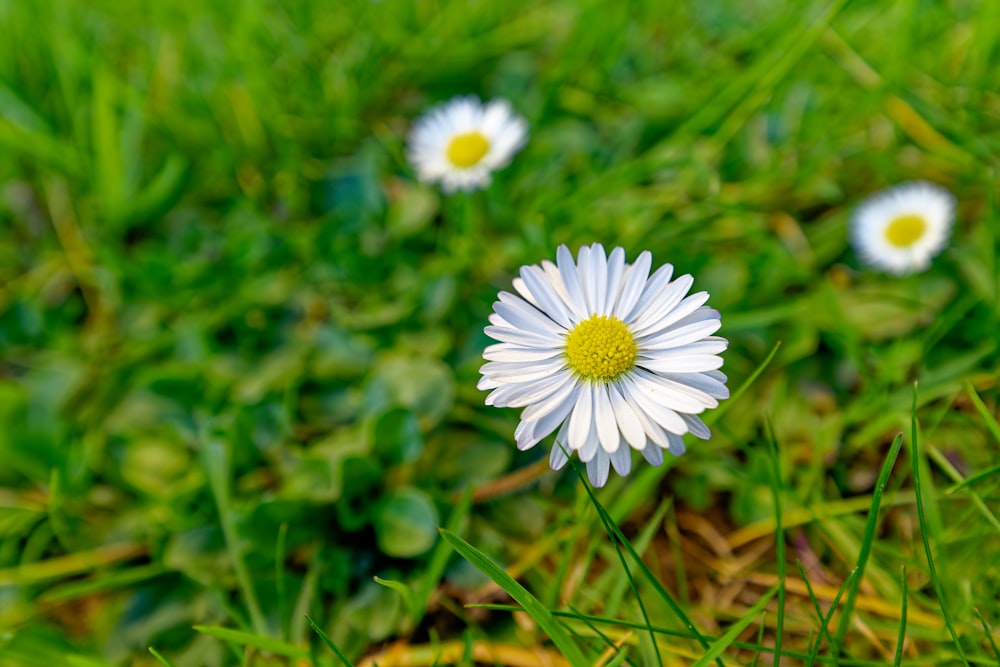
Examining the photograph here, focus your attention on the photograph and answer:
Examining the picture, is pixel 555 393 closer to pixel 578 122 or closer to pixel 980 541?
pixel 980 541

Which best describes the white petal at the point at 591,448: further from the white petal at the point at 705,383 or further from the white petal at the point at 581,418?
the white petal at the point at 705,383

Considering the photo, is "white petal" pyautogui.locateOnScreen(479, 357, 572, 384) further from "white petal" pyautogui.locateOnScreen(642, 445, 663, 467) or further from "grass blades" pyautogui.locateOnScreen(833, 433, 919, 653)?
"grass blades" pyautogui.locateOnScreen(833, 433, 919, 653)

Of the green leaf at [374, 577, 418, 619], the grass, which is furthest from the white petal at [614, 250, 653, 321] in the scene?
the green leaf at [374, 577, 418, 619]

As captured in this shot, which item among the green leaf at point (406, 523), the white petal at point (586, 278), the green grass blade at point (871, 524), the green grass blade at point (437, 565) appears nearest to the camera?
the green grass blade at point (871, 524)

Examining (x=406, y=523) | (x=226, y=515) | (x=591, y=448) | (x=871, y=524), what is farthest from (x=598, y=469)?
(x=226, y=515)

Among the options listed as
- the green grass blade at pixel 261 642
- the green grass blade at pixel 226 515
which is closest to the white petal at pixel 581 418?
the green grass blade at pixel 261 642

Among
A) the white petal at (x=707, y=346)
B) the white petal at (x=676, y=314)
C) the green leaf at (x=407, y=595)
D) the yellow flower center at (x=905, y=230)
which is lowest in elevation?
the green leaf at (x=407, y=595)
